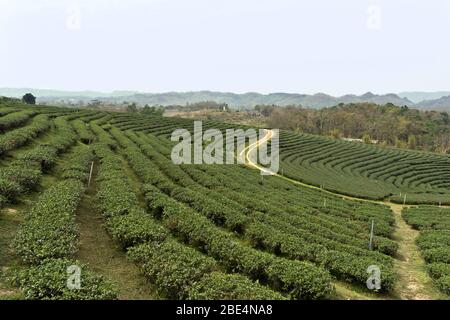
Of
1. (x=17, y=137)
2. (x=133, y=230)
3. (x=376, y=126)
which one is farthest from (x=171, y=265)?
(x=376, y=126)

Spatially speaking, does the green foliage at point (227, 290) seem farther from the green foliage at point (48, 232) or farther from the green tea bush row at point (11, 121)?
the green tea bush row at point (11, 121)

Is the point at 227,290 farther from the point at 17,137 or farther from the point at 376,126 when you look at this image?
the point at 376,126

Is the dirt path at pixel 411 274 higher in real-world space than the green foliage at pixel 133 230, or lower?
lower

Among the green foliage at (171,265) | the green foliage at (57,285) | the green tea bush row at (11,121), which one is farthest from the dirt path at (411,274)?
the green tea bush row at (11,121)

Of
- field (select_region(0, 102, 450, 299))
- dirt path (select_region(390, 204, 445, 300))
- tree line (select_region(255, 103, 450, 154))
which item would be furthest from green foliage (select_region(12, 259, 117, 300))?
tree line (select_region(255, 103, 450, 154))

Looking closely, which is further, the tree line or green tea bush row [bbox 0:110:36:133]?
the tree line

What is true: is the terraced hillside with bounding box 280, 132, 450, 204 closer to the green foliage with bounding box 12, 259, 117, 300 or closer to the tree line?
the green foliage with bounding box 12, 259, 117, 300

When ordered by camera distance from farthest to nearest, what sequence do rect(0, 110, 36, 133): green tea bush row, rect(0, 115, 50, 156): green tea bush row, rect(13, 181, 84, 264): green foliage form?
rect(0, 110, 36, 133): green tea bush row < rect(0, 115, 50, 156): green tea bush row < rect(13, 181, 84, 264): green foliage

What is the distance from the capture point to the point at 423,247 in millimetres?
19656

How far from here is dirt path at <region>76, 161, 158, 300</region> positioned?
1213cm

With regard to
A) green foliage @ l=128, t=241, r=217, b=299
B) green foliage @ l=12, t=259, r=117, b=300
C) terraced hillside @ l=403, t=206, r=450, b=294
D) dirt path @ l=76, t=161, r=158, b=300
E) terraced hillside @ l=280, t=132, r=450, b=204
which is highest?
green foliage @ l=12, t=259, r=117, b=300

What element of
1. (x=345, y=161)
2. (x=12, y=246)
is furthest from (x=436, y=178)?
(x=12, y=246)

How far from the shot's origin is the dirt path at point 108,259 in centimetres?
1213

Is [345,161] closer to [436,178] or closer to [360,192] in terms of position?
[436,178]
